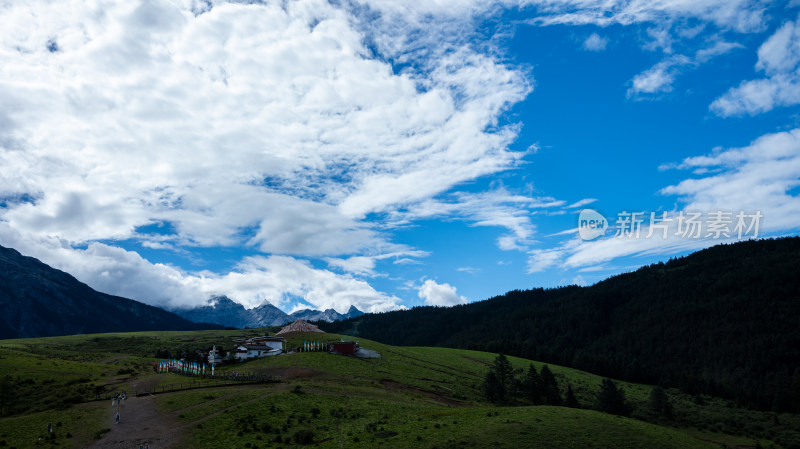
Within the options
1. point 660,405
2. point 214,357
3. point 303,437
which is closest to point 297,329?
point 214,357

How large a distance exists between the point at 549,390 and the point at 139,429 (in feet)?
A: 225

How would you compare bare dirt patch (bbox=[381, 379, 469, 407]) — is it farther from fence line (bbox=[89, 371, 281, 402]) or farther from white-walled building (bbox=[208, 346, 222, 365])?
white-walled building (bbox=[208, 346, 222, 365])

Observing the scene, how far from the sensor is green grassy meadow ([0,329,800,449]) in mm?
43719

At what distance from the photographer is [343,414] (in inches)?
2122

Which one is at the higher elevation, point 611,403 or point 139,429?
point 139,429

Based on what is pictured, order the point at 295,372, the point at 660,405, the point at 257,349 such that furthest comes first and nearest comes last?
the point at 257,349 → the point at 295,372 → the point at 660,405

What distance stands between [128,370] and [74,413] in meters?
31.4

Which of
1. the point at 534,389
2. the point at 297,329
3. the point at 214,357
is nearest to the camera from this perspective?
the point at 534,389

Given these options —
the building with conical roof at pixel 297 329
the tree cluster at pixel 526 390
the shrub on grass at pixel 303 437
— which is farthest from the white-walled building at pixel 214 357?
the tree cluster at pixel 526 390

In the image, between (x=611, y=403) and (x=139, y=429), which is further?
(x=611, y=403)

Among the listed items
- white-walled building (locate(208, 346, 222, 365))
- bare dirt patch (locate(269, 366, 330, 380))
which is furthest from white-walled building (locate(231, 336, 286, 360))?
bare dirt patch (locate(269, 366, 330, 380))

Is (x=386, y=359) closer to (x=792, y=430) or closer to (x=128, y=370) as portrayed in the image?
(x=128, y=370)

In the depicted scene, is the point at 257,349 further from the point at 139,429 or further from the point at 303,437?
the point at 303,437

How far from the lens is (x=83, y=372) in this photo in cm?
7638
